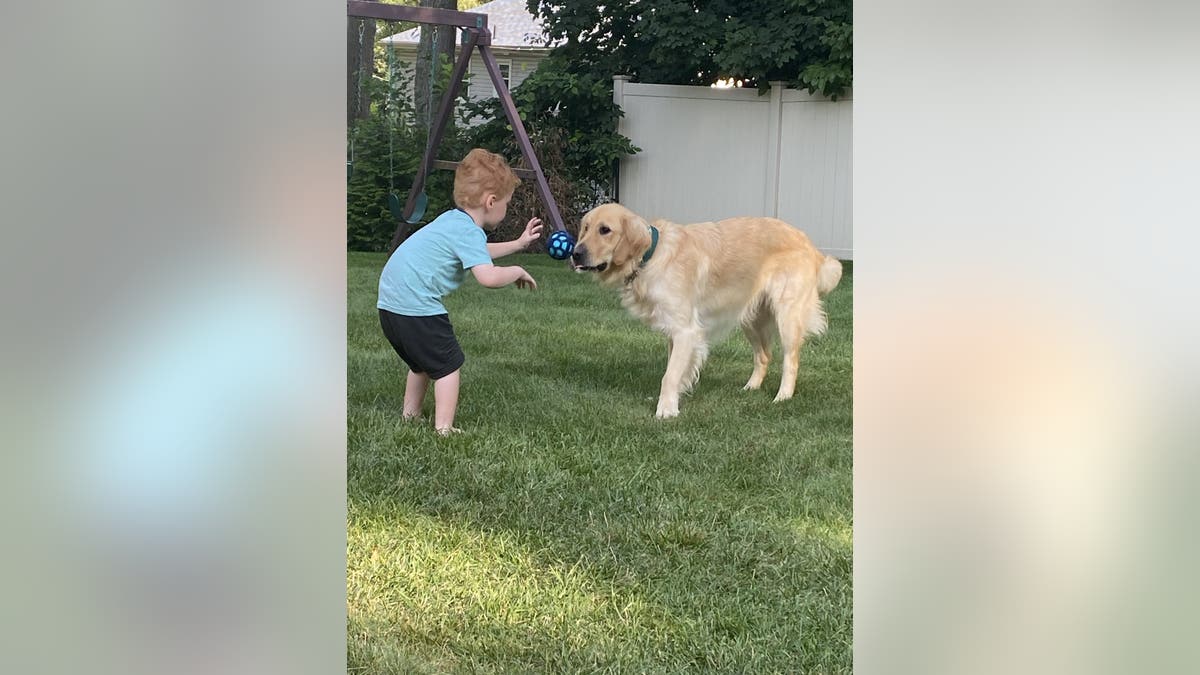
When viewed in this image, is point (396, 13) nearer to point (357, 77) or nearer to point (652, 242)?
point (652, 242)

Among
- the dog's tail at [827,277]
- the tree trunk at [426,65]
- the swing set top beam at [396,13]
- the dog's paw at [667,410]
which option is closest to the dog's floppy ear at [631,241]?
the dog's paw at [667,410]

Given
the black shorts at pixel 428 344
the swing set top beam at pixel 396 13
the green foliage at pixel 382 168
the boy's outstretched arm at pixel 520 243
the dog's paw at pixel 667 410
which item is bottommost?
the dog's paw at pixel 667 410

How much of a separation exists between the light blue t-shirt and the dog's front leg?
878 millimetres

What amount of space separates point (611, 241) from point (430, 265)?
0.90m

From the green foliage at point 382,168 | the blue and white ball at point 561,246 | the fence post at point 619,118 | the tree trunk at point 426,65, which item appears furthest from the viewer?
the fence post at point 619,118

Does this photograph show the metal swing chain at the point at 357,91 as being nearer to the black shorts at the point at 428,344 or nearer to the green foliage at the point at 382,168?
the green foliage at the point at 382,168

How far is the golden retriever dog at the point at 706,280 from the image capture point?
4289mm

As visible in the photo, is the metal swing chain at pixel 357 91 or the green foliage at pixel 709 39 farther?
the green foliage at pixel 709 39

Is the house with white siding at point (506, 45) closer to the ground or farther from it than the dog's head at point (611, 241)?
farther from it
